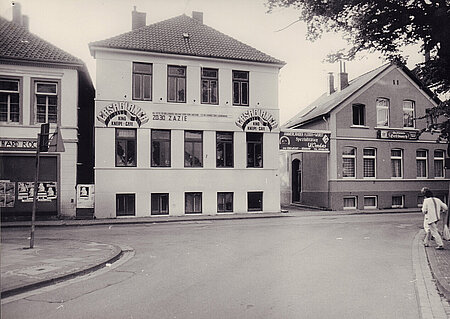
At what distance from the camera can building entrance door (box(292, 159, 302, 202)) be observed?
31.4m

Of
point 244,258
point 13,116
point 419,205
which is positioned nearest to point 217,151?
point 13,116

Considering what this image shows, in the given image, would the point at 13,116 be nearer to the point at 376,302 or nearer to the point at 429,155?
the point at 376,302

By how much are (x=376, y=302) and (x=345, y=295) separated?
1.50 feet

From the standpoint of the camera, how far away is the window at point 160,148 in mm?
21141

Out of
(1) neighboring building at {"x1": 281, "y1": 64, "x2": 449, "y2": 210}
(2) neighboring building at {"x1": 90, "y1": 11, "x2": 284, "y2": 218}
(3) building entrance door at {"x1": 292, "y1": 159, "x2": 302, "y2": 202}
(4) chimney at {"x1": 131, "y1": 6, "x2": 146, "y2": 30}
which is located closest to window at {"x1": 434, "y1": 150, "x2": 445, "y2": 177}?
(1) neighboring building at {"x1": 281, "y1": 64, "x2": 449, "y2": 210}

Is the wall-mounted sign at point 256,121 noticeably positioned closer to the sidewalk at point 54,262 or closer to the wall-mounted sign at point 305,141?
the wall-mounted sign at point 305,141

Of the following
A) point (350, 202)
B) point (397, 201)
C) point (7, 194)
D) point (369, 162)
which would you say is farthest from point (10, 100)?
point (397, 201)

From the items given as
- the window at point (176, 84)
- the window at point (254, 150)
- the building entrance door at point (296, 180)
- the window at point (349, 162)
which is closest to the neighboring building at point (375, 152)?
the window at point (349, 162)

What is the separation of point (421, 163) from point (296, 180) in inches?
342

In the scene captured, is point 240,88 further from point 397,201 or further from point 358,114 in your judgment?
point 397,201

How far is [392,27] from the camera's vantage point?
9117 mm

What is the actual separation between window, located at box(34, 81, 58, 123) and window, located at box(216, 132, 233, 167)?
26.5 ft

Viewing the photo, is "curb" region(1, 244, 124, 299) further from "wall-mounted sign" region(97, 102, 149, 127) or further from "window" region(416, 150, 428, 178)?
"window" region(416, 150, 428, 178)

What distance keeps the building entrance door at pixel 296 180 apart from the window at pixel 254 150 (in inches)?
354
